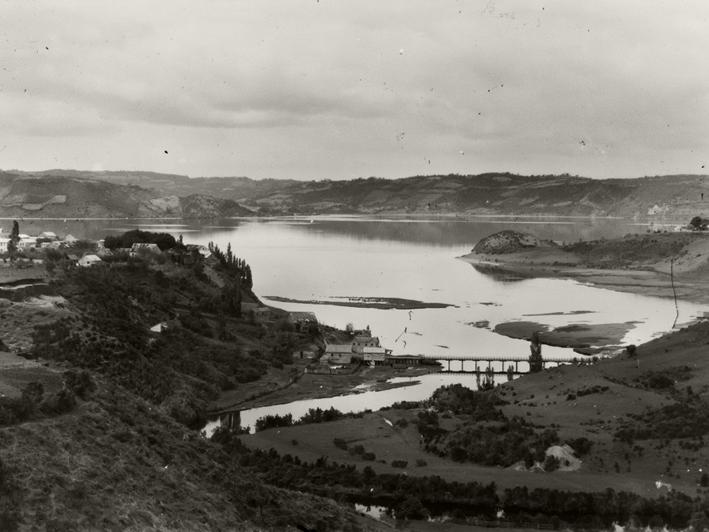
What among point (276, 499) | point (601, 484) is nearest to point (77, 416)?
point (276, 499)

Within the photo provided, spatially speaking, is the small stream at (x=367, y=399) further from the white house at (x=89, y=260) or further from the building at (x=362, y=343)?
the white house at (x=89, y=260)

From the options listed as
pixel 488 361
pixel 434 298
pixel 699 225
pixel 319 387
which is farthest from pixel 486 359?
pixel 699 225

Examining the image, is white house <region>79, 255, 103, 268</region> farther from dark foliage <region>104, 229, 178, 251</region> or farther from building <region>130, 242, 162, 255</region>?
dark foliage <region>104, 229, 178, 251</region>

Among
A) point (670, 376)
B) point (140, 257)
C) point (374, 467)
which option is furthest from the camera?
point (140, 257)

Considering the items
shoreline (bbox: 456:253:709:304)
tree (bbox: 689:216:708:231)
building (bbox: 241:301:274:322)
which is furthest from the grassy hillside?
tree (bbox: 689:216:708:231)

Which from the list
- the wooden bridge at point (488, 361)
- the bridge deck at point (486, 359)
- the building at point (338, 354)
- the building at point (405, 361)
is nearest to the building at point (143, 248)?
the building at point (338, 354)

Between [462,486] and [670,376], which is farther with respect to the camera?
[670,376]

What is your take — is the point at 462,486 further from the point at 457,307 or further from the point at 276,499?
the point at 457,307

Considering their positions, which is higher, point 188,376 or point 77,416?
point 77,416
